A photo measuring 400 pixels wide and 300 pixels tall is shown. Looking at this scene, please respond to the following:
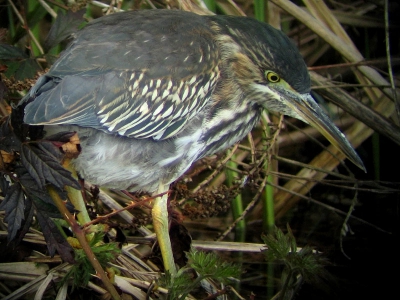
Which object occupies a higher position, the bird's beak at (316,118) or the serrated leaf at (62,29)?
the serrated leaf at (62,29)

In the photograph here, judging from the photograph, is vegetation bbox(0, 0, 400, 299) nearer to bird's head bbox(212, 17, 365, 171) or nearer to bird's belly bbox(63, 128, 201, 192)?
bird's belly bbox(63, 128, 201, 192)

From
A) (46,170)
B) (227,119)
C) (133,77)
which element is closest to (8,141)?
(46,170)

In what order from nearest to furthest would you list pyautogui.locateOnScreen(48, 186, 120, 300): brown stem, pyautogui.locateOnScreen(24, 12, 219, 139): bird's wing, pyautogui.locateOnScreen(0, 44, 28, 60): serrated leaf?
pyautogui.locateOnScreen(48, 186, 120, 300): brown stem → pyautogui.locateOnScreen(24, 12, 219, 139): bird's wing → pyautogui.locateOnScreen(0, 44, 28, 60): serrated leaf

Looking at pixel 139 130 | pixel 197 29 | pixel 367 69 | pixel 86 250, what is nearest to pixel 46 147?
pixel 86 250

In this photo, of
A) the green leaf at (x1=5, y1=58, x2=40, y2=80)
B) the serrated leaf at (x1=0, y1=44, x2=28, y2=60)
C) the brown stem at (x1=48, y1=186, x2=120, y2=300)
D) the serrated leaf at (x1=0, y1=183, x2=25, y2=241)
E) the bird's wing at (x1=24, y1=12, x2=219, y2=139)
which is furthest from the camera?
the green leaf at (x1=5, y1=58, x2=40, y2=80)

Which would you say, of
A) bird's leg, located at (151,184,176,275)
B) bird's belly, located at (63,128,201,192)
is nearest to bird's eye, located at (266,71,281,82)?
bird's belly, located at (63,128,201,192)

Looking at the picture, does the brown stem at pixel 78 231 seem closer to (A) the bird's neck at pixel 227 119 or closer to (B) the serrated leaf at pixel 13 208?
(B) the serrated leaf at pixel 13 208

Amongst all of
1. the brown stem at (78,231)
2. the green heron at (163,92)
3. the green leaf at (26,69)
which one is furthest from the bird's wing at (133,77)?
the brown stem at (78,231)
